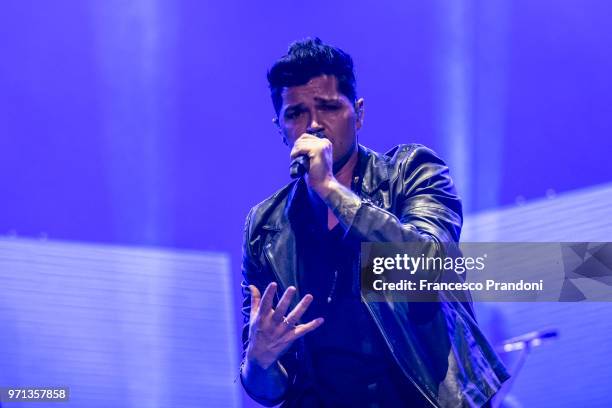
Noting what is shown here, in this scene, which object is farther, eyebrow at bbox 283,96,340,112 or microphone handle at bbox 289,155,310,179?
eyebrow at bbox 283,96,340,112

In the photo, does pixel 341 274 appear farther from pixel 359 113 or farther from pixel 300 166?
pixel 359 113

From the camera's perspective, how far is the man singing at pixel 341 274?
4.34 feet

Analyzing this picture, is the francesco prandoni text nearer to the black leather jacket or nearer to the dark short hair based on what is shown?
the black leather jacket

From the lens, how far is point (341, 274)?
4.81ft

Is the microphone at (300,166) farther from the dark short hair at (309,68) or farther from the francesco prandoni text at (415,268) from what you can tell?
the dark short hair at (309,68)

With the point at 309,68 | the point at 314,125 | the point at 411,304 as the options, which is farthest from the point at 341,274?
the point at 309,68

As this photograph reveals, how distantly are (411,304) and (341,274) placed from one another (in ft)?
0.48

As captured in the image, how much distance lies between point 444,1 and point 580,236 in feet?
2.51

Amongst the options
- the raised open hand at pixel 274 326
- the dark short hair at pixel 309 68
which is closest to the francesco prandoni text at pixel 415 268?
the raised open hand at pixel 274 326

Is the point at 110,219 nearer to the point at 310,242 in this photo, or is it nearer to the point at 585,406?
the point at 310,242

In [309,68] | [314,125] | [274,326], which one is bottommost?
[274,326]

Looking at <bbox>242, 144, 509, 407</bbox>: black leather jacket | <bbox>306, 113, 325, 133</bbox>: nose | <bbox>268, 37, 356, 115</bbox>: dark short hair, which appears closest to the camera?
<bbox>242, 144, 509, 407</bbox>: black leather jacket

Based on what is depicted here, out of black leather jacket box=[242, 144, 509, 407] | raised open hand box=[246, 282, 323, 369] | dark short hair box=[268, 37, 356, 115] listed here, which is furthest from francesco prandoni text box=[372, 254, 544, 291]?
dark short hair box=[268, 37, 356, 115]

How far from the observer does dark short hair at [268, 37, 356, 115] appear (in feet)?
5.34
